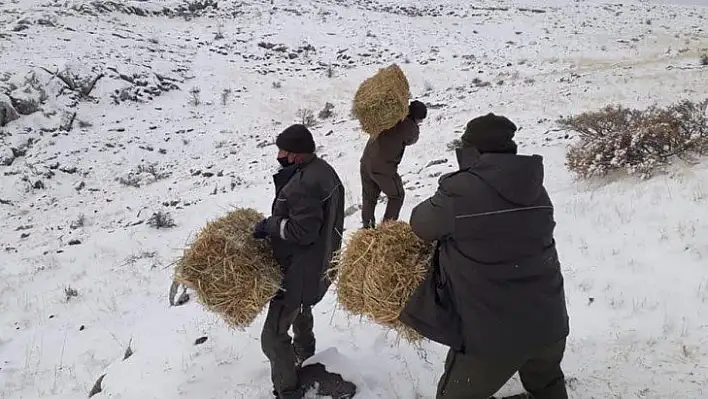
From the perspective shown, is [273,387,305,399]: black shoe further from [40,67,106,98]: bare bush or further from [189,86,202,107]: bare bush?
[40,67,106,98]: bare bush

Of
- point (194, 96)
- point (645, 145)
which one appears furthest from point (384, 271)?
point (194, 96)

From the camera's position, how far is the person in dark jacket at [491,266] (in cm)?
262

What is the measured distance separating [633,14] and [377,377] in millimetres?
31716

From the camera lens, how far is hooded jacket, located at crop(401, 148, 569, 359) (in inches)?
103

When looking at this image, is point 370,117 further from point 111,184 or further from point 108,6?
point 108,6

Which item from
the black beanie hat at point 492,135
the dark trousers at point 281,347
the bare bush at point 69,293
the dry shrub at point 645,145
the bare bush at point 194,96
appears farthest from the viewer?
the bare bush at point 194,96

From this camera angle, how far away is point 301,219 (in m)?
3.59

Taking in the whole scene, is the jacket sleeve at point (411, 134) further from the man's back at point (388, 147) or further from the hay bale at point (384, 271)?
the hay bale at point (384, 271)

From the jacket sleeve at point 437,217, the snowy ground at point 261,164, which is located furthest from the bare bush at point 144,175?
the jacket sleeve at point 437,217

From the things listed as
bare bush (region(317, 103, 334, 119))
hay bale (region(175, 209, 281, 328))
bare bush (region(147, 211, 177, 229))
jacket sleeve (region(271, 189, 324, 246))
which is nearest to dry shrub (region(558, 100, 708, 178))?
jacket sleeve (region(271, 189, 324, 246))

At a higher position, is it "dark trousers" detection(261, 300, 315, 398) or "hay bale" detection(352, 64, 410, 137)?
"hay bale" detection(352, 64, 410, 137)

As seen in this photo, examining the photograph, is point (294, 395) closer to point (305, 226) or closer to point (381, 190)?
point (305, 226)

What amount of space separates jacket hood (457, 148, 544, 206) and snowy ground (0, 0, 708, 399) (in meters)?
1.84

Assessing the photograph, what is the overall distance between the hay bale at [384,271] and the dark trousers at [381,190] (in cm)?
279
